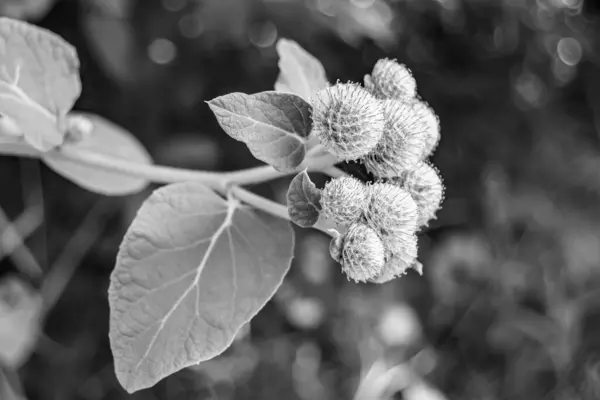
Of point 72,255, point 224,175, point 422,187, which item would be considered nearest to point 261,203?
point 224,175

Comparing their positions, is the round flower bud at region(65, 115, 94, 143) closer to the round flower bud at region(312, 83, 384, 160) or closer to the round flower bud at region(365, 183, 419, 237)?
the round flower bud at region(312, 83, 384, 160)

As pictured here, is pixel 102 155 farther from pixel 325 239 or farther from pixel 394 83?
pixel 325 239

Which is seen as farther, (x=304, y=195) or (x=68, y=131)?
(x=68, y=131)

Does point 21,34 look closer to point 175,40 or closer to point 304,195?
point 304,195

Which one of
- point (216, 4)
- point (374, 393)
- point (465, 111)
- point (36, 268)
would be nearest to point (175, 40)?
point (216, 4)

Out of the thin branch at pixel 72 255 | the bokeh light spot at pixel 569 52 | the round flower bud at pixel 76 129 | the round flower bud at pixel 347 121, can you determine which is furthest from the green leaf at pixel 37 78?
the bokeh light spot at pixel 569 52

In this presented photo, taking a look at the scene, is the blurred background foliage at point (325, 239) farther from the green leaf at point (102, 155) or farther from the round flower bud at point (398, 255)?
the round flower bud at point (398, 255)

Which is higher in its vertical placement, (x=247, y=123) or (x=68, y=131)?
(x=247, y=123)
